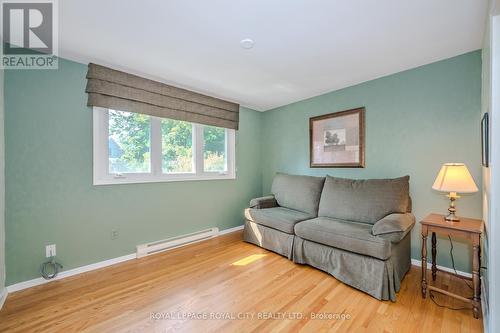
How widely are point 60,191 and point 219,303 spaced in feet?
6.32

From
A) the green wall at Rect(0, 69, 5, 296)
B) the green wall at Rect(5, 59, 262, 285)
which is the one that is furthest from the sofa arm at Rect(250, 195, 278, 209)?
the green wall at Rect(0, 69, 5, 296)

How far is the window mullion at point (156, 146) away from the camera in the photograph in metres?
2.81

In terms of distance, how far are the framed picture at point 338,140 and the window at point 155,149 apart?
1374mm

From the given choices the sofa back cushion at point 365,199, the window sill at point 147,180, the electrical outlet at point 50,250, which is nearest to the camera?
the electrical outlet at point 50,250

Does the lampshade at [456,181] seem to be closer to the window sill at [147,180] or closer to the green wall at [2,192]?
the window sill at [147,180]

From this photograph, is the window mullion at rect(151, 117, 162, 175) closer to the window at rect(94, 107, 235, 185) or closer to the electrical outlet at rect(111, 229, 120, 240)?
the window at rect(94, 107, 235, 185)

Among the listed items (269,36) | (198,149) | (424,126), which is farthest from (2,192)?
(424,126)

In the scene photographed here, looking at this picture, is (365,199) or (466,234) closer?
(466,234)

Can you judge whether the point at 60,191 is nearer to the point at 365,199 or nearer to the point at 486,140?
the point at 365,199

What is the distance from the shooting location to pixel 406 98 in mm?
2521

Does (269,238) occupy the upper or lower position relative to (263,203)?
lower

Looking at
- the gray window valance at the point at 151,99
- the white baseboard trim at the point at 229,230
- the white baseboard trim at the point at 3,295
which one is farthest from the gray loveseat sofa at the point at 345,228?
the white baseboard trim at the point at 3,295

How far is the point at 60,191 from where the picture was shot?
2.19 meters

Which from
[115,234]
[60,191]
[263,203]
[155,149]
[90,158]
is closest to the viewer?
[60,191]
